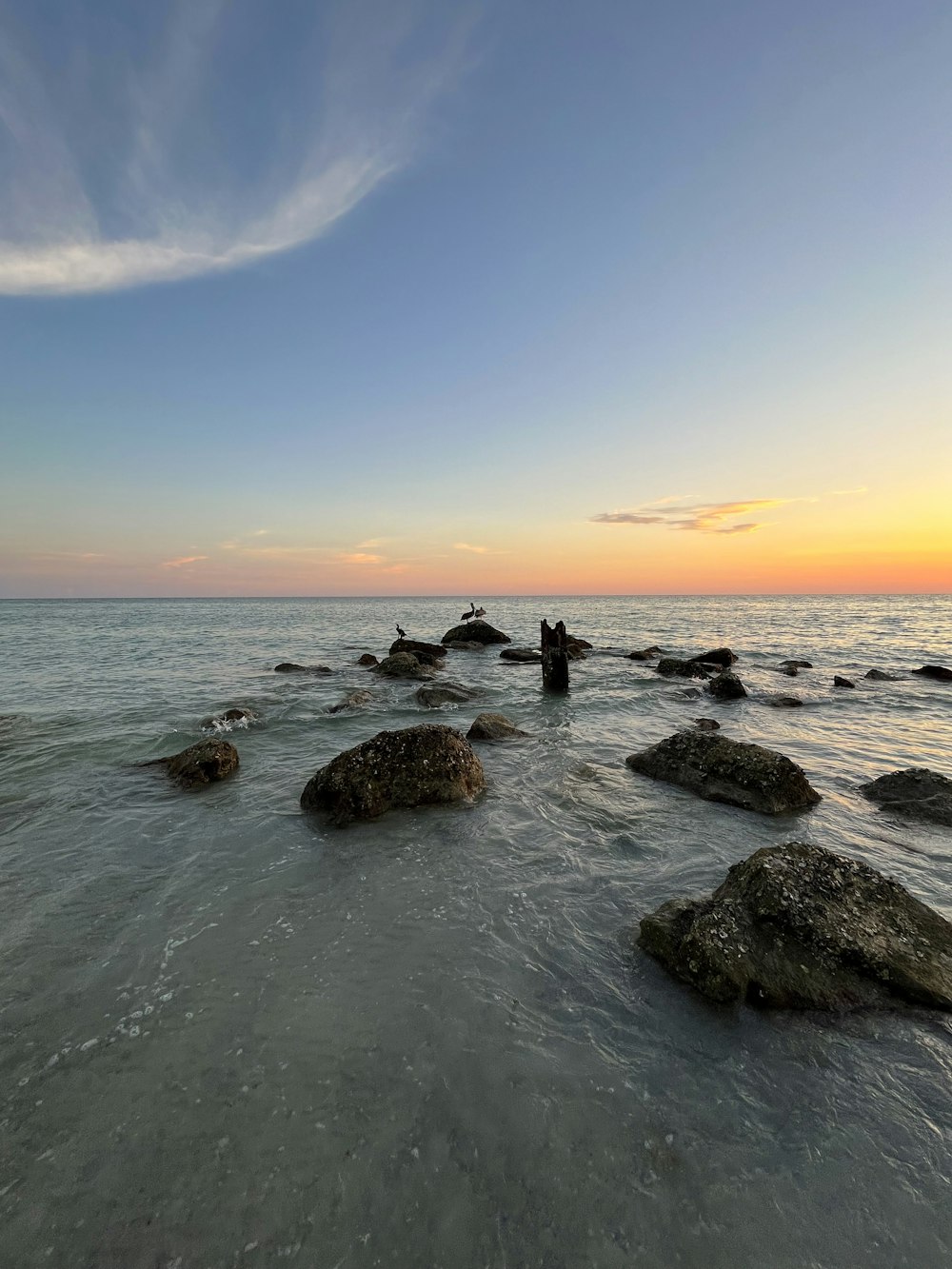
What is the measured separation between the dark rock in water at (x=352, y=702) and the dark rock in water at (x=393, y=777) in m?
7.18

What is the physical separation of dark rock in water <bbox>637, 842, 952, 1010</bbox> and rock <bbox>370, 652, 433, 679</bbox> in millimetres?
17421

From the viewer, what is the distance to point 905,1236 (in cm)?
285

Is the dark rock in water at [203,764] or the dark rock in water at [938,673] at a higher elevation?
the dark rock in water at [203,764]

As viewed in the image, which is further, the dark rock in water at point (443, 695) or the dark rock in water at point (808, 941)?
the dark rock in water at point (443, 695)

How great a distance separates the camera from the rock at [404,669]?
73.0 ft

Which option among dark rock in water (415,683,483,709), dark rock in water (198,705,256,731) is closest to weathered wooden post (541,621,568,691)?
dark rock in water (415,683,483,709)

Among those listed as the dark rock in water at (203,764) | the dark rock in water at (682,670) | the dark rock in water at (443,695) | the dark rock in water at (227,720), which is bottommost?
the dark rock in water at (682,670)

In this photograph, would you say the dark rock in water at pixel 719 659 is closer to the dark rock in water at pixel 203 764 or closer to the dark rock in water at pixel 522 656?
the dark rock in water at pixel 522 656

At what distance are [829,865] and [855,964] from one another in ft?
3.01

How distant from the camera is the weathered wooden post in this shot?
63.0ft

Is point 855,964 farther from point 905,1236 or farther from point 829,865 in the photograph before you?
point 905,1236

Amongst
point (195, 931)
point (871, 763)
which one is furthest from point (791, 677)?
point (195, 931)

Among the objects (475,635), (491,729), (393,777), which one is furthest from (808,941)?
(475,635)

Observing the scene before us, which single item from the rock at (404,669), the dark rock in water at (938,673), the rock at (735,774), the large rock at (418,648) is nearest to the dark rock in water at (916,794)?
the rock at (735,774)
